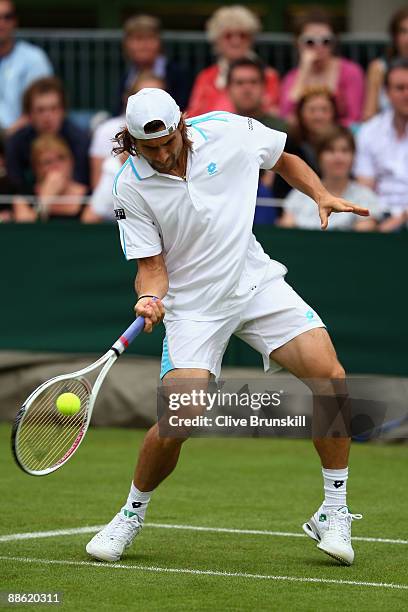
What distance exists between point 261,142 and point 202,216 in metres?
0.52

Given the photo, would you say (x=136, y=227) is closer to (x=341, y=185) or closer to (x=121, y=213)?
(x=121, y=213)

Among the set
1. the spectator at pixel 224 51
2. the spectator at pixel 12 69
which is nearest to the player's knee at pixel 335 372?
the spectator at pixel 224 51

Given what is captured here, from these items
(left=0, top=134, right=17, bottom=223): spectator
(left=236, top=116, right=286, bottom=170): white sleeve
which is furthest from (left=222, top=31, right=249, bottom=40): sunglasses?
(left=236, top=116, right=286, bottom=170): white sleeve

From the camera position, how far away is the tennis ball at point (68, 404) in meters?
6.00

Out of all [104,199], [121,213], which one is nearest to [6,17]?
[104,199]

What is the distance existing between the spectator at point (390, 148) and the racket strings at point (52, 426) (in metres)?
5.70

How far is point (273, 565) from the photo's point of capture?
6344 millimetres

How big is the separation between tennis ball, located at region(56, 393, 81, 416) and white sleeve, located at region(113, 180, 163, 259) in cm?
75

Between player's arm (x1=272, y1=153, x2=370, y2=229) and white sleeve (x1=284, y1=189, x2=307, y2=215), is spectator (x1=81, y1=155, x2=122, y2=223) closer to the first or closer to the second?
white sleeve (x1=284, y1=189, x2=307, y2=215)

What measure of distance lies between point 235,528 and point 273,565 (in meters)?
1.00

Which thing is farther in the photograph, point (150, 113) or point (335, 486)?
point (335, 486)

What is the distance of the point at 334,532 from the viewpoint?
6.39 metres

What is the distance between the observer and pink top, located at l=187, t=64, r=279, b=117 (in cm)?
1266

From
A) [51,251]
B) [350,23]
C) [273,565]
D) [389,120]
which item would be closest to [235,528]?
[273,565]
